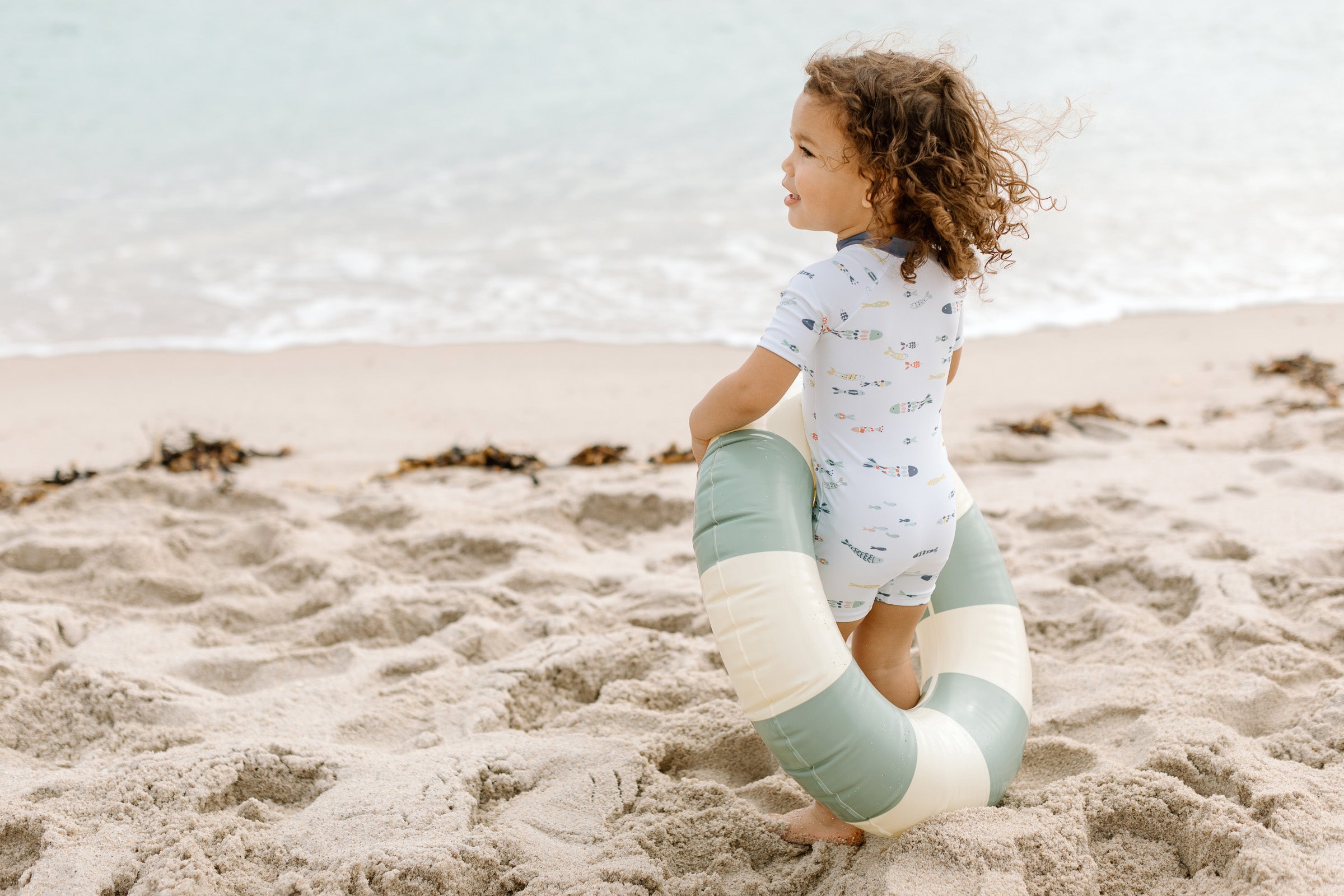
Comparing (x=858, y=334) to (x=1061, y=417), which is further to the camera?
(x=1061, y=417)

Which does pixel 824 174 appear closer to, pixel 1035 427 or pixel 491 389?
pixel 1035 427

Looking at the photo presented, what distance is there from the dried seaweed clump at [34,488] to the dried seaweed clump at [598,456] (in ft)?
6.39

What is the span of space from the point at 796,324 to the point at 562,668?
50.6 inches

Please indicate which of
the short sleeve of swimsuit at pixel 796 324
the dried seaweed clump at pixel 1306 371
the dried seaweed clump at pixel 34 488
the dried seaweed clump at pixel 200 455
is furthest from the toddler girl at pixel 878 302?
the dried seaweed clump at pixel 1306 371

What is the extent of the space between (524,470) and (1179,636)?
2.55m

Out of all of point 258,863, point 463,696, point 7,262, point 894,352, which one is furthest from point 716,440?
point 7,262

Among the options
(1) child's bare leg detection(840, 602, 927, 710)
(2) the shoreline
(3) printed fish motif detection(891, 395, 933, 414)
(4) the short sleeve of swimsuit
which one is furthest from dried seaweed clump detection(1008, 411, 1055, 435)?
(4) the short sleeve of swimsuit

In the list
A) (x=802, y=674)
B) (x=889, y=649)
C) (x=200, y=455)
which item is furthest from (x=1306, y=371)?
(x=200, y=455)

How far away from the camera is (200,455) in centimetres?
421

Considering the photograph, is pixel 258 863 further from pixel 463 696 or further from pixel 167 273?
pixel 167 273

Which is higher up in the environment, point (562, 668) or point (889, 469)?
point (889, 469)

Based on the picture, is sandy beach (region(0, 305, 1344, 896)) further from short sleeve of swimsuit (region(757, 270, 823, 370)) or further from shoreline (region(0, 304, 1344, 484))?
short sleeve of swimsuit (region(757, 270, 823, 370))

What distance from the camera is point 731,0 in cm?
1628

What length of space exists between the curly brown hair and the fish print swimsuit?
54 millimetres
